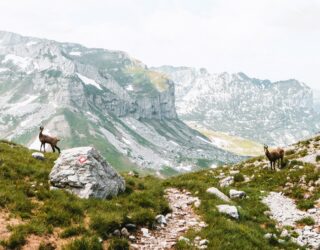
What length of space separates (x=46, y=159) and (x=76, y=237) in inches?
500

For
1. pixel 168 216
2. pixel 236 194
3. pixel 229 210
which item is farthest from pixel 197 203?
pixel 236 194

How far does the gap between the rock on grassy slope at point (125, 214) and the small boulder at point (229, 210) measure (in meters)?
0.12

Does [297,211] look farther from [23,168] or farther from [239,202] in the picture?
[23,168]

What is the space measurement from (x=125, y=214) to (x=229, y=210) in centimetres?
567

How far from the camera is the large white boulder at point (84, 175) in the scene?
67.4ft

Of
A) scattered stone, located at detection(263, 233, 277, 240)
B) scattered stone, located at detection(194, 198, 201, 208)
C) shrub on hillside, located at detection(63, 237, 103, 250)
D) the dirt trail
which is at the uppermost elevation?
shrub on hillside, located at detection(63, 237, 103, 250)

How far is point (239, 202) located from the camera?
83.5ft

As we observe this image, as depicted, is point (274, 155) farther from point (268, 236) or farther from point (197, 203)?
point (268, 236)

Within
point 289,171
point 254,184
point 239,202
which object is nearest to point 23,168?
point 239,202

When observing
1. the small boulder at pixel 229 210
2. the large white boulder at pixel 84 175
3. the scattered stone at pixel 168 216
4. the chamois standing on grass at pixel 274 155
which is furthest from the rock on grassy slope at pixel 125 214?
the chamois standing on grass at pixel 274 155

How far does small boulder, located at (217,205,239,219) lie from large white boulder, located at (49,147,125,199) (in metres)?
5.55

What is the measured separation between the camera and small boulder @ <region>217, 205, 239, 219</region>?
823 inches

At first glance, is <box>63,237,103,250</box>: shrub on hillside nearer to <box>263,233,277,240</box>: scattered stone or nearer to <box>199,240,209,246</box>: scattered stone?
<box>199,240,209,246</box>: scattered stone

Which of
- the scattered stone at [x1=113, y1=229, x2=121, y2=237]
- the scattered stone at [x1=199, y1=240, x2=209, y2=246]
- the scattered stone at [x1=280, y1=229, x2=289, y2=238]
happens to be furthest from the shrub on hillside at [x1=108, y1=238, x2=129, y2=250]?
the scattered stone at [x1=280, y1=229, x2=289, y2=238]
